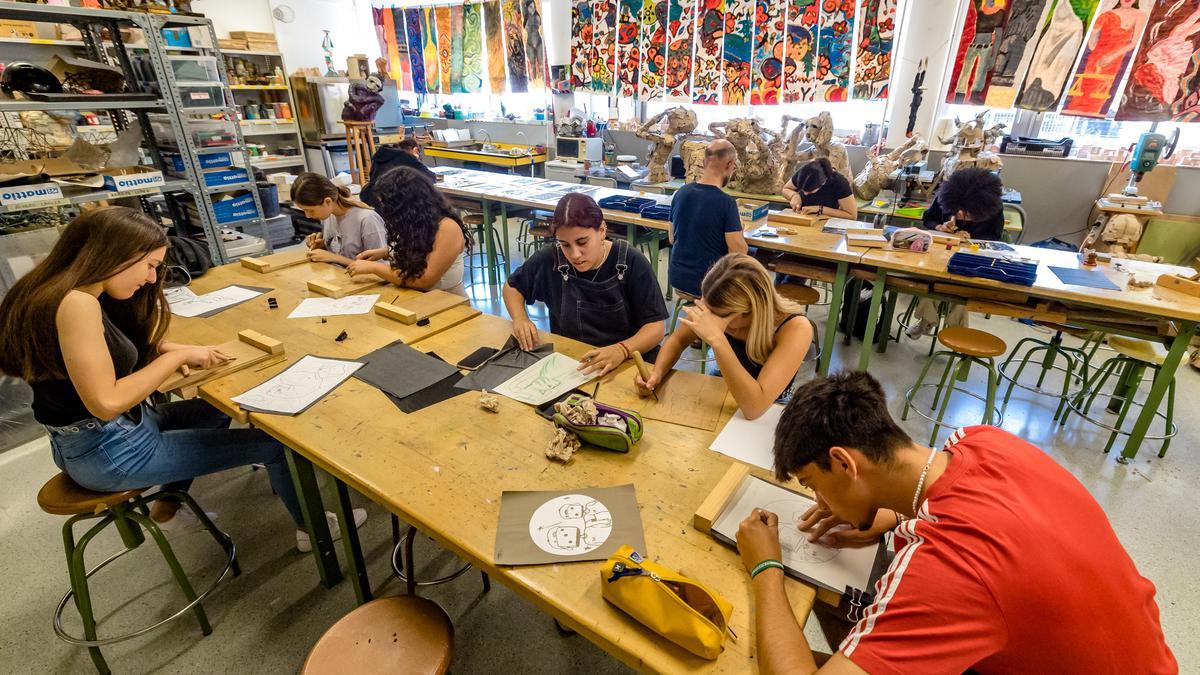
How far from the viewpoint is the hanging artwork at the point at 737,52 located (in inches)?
226

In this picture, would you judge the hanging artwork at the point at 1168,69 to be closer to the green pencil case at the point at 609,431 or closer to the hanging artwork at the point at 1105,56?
the hanging artwork at the point at 1105,56

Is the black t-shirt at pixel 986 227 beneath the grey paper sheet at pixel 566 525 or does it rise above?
above

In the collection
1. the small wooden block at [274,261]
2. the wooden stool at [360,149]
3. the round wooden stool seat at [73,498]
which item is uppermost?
the wooden stool at [360,149]

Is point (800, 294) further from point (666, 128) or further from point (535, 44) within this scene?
point (535, 44)

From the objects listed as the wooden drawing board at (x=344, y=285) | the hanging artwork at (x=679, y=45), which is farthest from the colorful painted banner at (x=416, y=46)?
the wooden drawing board at (x=344, y=285)

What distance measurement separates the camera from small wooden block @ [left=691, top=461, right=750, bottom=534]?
3.77ft

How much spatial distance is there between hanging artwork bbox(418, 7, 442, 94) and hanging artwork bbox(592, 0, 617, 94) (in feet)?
9.62

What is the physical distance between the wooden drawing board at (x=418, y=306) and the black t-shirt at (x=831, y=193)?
3.19m

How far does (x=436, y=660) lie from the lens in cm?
127

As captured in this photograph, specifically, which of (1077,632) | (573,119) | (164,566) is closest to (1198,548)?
(1077,632)

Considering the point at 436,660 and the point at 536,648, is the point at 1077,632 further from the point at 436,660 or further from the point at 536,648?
the point at 536,648

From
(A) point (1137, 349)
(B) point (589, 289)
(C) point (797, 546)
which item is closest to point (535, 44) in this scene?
(B) point (589, 289)

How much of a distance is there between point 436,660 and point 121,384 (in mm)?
1173

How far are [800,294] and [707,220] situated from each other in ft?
2.97
